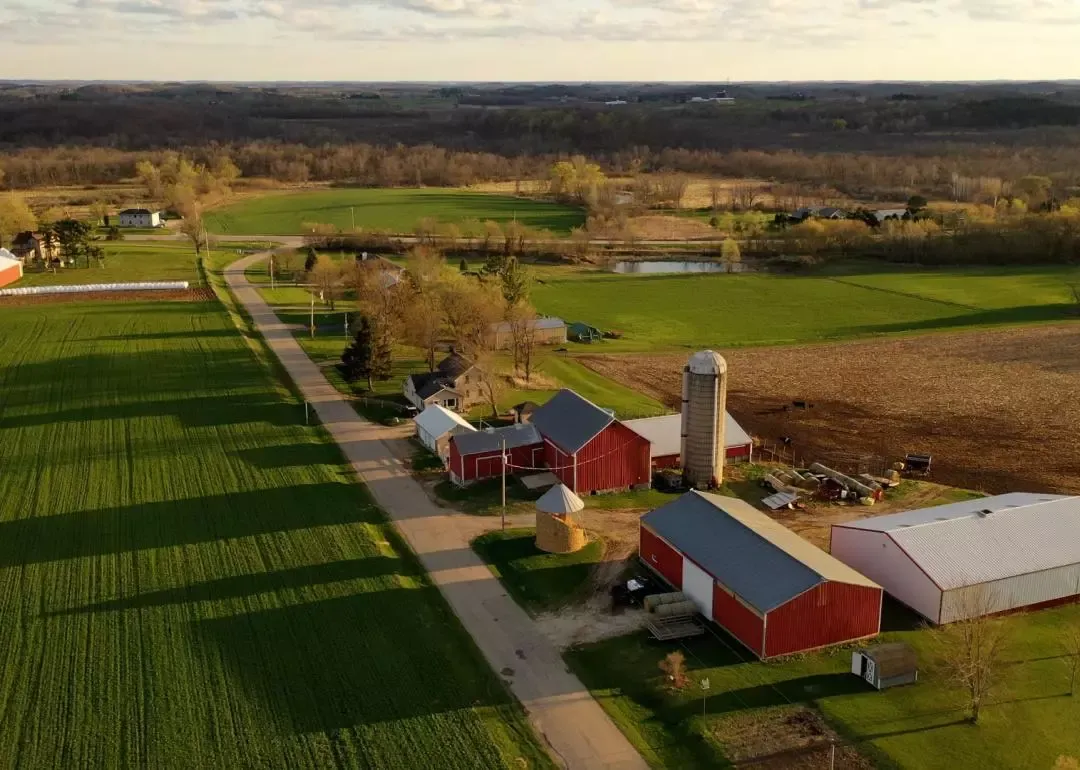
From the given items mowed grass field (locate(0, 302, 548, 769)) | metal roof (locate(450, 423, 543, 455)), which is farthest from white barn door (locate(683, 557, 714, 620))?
metal roof (locate(450, 423, 543, 455))

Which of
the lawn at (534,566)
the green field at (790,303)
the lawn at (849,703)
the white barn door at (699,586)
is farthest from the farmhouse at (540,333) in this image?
the lawn at (849,703)

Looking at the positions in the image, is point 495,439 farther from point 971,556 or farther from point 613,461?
point 971,556

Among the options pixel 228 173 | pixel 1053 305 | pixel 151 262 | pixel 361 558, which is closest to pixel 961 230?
pixel 1053 305

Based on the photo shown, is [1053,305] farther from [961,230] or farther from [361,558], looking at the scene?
[361,558]

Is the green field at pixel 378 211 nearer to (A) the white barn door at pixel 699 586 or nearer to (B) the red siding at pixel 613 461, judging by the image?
(B) the red siding at pixel 613 461

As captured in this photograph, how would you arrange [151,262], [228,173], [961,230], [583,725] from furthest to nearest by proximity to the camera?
[228,173] < [961,230] < [151,262] < [583,725]

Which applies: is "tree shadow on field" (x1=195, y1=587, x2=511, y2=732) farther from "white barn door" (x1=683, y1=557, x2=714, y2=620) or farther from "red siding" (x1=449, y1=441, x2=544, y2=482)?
"red siding" (x1=449, y1=441, x2=544, y2=482)

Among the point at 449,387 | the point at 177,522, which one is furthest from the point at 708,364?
the point at 177,522
